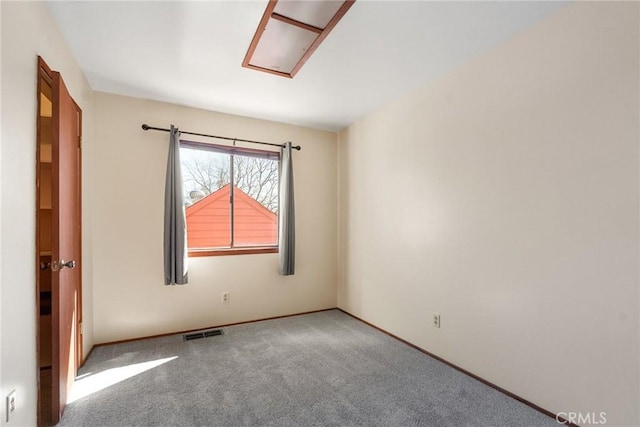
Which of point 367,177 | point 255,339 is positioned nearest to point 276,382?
point 255,339

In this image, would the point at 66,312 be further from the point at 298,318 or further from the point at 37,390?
the point at 298,318

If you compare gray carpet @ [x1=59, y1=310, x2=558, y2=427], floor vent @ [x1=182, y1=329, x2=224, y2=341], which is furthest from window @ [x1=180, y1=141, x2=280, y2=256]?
gray carpet @ [x1=59, y1=310, x2=558, y2=427]

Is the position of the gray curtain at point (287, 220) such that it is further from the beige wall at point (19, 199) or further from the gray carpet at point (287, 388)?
the beige wall at point (19, 199)

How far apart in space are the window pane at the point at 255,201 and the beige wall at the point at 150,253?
0.25 metres

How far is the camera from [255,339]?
9.75 feet

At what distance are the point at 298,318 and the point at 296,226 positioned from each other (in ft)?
3.69

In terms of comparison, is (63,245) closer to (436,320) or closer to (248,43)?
(248,43)

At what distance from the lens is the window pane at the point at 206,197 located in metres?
3.25

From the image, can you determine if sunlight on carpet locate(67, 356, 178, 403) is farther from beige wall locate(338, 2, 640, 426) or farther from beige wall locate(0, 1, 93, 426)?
beige wall locate(338, 2, 640, 426)

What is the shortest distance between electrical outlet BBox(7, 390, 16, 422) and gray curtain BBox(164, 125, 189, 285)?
1655 mm

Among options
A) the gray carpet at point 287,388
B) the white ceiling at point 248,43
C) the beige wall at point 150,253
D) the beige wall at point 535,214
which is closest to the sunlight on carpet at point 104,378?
the gray carpet at point 287,388

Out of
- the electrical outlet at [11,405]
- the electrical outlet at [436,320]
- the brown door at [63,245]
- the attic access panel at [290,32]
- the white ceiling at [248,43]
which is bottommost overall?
A: the electrical outlet at [436,320]

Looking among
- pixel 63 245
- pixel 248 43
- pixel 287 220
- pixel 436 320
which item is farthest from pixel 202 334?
pixel 248 43

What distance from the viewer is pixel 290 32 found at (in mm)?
1903
